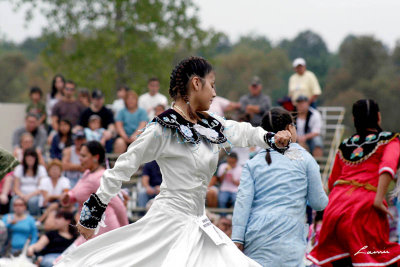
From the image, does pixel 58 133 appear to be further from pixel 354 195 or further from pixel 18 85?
pixel 18 85

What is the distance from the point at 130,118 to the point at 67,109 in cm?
154

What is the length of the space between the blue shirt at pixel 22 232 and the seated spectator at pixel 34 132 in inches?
132

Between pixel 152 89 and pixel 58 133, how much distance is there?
2.21 m

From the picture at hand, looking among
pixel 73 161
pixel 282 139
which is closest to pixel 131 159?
pixel 282 139

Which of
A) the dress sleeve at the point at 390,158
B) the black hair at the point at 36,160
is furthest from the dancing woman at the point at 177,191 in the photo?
the black hair at the point at 36,160

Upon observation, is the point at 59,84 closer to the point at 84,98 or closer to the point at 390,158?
the point at 84,98

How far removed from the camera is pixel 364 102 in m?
7.10

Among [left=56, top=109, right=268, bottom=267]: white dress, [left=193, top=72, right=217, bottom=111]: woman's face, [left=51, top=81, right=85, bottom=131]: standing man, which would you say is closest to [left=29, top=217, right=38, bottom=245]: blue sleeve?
[left=51, top=81, right=85, bottom=131]: standing man

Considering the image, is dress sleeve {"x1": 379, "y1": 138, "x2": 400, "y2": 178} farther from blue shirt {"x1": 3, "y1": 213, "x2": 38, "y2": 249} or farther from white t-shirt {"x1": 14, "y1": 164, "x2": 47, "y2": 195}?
white t-shirt {"x1": 14, "y1": 164, "x2": 47, "y2": 195}

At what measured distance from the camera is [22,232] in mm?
11133

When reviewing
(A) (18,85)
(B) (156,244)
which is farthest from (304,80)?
(A) (18,85)

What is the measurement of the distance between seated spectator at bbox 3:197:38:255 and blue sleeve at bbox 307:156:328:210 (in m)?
6.08

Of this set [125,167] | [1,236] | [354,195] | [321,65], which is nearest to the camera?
[125,167]

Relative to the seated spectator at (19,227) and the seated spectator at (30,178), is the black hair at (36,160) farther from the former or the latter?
the seated spectator at (19,227)
